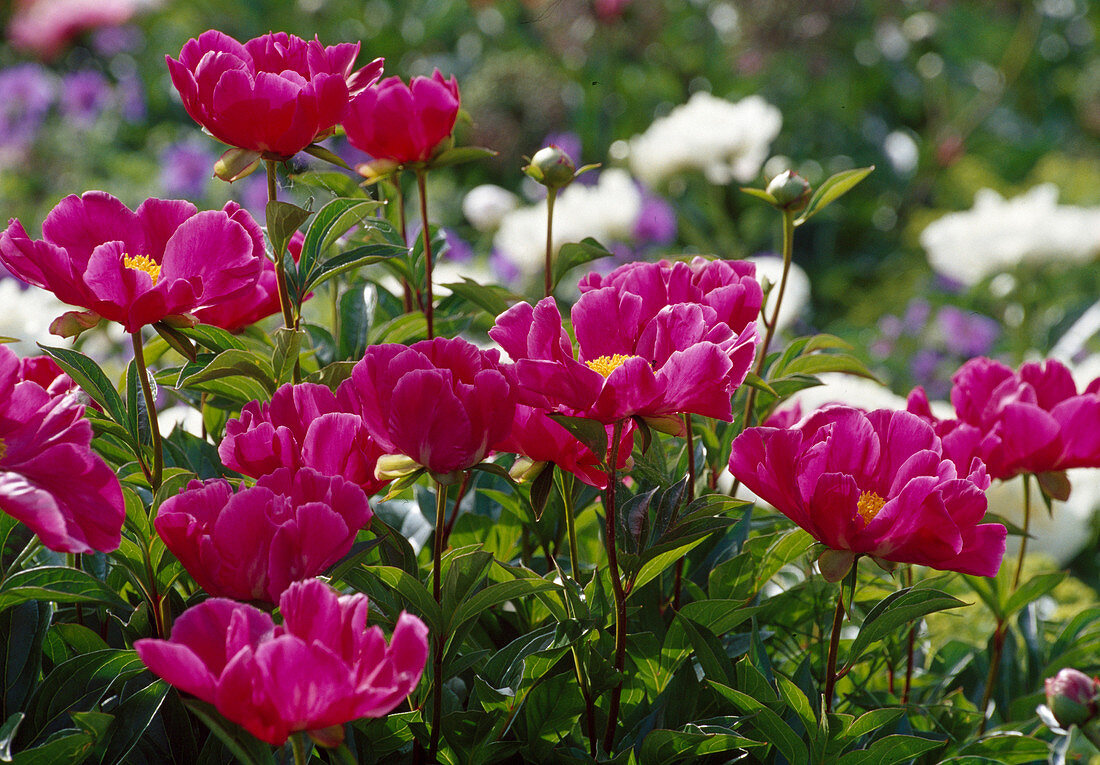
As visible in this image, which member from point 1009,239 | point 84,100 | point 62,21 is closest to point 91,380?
point 1009,239

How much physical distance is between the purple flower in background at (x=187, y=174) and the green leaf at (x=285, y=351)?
1.75 metres

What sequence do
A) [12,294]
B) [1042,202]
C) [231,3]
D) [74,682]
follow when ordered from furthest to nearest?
[231,3] → [1042,202] → [12,294] → [74,682]

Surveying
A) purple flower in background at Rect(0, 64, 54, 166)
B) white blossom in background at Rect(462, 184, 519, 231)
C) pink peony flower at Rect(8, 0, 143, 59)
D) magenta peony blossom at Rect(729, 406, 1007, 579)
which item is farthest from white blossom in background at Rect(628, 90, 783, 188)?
pink peony flower at Rect(8, 0, 143, 59)

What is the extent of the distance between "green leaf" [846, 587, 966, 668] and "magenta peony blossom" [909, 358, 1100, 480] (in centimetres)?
12

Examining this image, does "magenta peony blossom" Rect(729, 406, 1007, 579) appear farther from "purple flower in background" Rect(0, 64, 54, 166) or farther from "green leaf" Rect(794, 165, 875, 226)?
"purple flower in background" Rect(0, 64, 54, 166)

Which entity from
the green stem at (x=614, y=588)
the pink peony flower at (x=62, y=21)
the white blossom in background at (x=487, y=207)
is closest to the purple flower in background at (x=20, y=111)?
the pink peony flower at (x=62, y=21)

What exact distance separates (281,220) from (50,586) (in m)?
0.18

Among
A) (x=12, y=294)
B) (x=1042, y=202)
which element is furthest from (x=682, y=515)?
(x=1042, y=202)

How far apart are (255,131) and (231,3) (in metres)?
3.10

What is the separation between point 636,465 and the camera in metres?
0.48

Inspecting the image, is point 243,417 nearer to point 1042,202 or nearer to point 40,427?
point 40,427

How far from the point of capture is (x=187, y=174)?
7.06ft

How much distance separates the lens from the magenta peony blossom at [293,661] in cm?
32

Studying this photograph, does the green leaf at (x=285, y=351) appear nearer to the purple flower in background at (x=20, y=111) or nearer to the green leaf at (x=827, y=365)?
the green leaf at (x=827, y=365)
